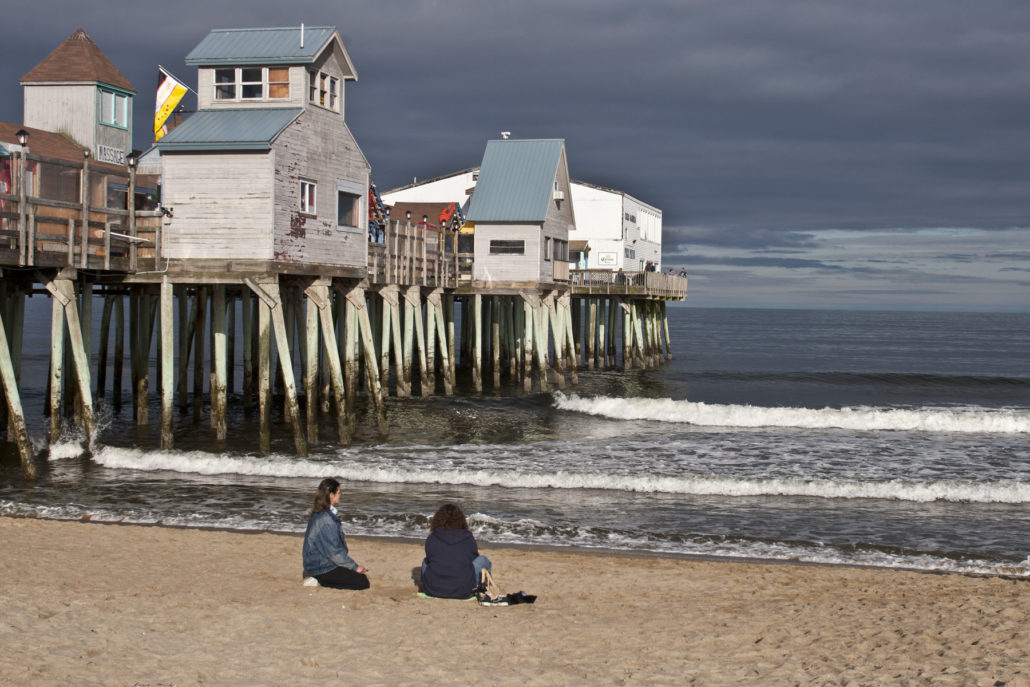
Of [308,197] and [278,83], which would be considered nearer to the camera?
[308,197]

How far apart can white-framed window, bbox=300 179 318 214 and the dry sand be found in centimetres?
884

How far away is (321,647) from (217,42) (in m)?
16.2

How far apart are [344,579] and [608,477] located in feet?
29.3

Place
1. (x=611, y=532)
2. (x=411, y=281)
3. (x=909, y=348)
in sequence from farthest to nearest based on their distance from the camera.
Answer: (x=909, y=348) → (x=411, y=281) → (x=611, y=532)

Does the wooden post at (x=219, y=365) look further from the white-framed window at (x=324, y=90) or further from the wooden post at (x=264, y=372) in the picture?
the white-framed window at (x=324, y=90)

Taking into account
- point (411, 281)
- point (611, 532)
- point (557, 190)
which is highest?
point (557, 190)

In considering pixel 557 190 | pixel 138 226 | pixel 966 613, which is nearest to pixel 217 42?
Answer: pixel 138 226

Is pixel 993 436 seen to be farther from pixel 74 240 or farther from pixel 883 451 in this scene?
pixel 74 240

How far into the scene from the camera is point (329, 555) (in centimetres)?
1030

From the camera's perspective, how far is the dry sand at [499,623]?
7672 mm

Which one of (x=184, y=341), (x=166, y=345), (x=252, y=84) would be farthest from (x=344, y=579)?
(x=184, y=341)

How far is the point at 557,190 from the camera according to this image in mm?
34781

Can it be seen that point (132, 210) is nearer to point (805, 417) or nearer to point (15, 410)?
point (15, 410)

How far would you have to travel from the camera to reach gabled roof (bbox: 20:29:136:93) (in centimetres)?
2459
